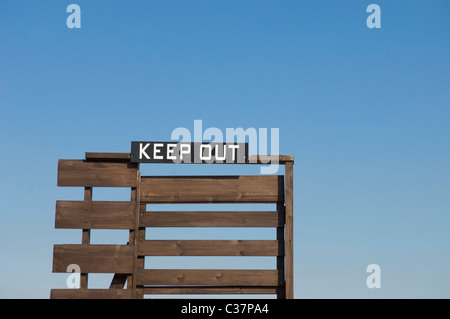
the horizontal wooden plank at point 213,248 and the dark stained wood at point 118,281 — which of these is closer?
the horizontal wooden plank at point 213,248

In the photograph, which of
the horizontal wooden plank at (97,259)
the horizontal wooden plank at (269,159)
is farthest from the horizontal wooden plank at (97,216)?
the horizontal wooden plank at (269,159)

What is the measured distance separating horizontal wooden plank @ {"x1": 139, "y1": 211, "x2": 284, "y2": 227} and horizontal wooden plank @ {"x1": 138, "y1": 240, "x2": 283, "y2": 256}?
357 millimetres

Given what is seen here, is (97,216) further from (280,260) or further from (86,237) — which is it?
(280,260)

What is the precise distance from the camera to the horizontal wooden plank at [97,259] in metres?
11.6

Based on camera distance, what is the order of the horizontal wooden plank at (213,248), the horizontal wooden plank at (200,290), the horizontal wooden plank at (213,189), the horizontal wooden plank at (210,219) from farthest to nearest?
the horizontal wooden plank at (213,189) → the horizontal wooden plank at (210,219) → the horizontal wooden plank at (213,248) → the horizontal wooden plank at (200,290)

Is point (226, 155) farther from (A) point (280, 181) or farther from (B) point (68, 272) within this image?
(B) point (68, 272)

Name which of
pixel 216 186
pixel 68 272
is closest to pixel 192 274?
pixel 216 186

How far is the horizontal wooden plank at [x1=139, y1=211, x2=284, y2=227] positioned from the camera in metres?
11.6

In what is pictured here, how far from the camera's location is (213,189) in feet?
38.7

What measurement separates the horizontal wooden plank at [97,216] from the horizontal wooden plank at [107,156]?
941 mm

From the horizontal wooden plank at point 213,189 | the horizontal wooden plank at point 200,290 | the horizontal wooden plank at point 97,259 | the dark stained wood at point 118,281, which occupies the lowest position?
the horizontal wooden plank at point 200,290

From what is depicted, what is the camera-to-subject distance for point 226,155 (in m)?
11.7

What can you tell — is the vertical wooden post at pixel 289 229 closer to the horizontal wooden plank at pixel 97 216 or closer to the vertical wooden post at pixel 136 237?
the vertical wooden post at pixel 136 237
